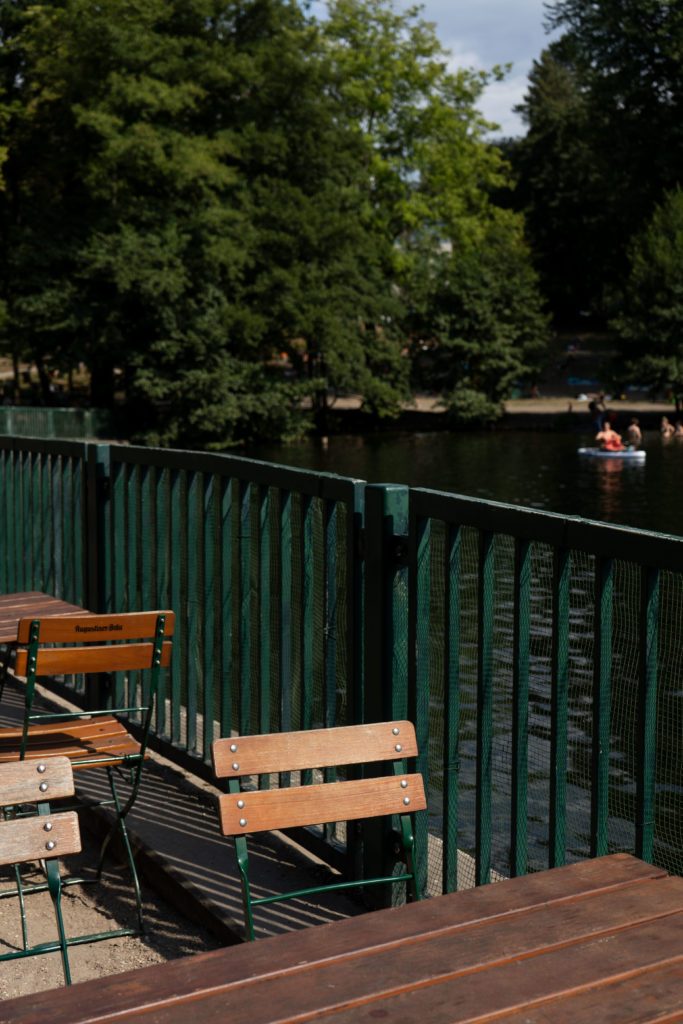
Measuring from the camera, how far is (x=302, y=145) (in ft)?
157

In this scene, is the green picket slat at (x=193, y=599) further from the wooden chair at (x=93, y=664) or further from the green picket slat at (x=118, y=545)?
the wooden chair at (x=93, y=664)

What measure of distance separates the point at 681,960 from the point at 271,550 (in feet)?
10.4

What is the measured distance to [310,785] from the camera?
314 cm

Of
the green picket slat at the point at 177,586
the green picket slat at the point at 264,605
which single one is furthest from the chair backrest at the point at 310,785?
the green picket slat at the point at 177,586

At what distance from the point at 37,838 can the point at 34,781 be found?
0.14m

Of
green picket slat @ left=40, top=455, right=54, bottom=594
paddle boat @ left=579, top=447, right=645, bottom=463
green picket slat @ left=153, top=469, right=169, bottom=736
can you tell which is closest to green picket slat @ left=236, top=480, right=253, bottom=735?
green picket slat @ left=153, top=469, right=169, bottom=736

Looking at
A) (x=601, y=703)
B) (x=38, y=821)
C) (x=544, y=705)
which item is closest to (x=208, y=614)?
(x=601, y=703)

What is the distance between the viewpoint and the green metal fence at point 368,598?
3.51 metres

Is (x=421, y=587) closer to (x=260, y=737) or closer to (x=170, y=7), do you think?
(x=260, y=737)

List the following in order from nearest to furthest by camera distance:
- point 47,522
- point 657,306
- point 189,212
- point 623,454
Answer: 1. point 47,522
2. point 623,454
3. point 189,212
4. point 657,306

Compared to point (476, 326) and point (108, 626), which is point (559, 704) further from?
point (476, 326)

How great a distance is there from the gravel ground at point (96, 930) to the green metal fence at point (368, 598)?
0.62 m

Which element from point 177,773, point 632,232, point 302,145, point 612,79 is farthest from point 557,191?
point 177,773

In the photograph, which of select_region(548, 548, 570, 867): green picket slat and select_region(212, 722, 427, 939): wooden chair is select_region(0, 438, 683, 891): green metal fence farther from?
select_region(212, 722, 427, 939): wooden chair
